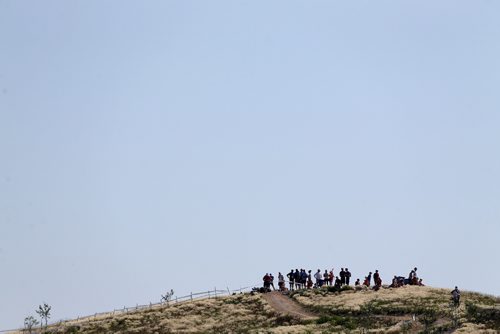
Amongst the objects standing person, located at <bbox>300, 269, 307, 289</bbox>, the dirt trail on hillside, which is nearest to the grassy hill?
the dirt trail on hillside

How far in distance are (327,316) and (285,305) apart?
779 centimetres

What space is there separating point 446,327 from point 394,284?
2000 cm

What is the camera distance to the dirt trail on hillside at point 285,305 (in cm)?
6512

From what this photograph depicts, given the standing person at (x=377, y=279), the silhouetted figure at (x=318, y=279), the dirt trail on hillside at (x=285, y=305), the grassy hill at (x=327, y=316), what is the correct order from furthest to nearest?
the silhouetted figure at (x=318, y=279) → the standing person at (x=377, y=279) → the dirt trail on hillside at (x=285, y=305) → the grassy hill at (x=327, y=316)

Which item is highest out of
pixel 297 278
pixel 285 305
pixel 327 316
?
pixel 297 278

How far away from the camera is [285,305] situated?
6988 centimetres

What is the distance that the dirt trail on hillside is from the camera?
65.1 metres

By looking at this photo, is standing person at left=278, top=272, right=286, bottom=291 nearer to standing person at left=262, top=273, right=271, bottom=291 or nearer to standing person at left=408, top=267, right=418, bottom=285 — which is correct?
standing person at left=262, top=273, right=271, bottom=291

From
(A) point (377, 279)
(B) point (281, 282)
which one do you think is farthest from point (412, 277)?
(B) point (281, 282)

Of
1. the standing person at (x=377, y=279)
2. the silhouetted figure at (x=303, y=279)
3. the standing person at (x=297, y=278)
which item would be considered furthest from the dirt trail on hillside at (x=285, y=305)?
the standing person at (x=377, y=279)

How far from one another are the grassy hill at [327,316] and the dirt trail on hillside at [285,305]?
1.59 ft

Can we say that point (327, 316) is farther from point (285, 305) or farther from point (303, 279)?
point (303, 279)

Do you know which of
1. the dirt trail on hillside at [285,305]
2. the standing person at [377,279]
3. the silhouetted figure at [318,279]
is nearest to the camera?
the dirt trail on hillside at [285,305]

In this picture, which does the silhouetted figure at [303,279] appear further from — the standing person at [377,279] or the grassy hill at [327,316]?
the standing person at [377,279]
